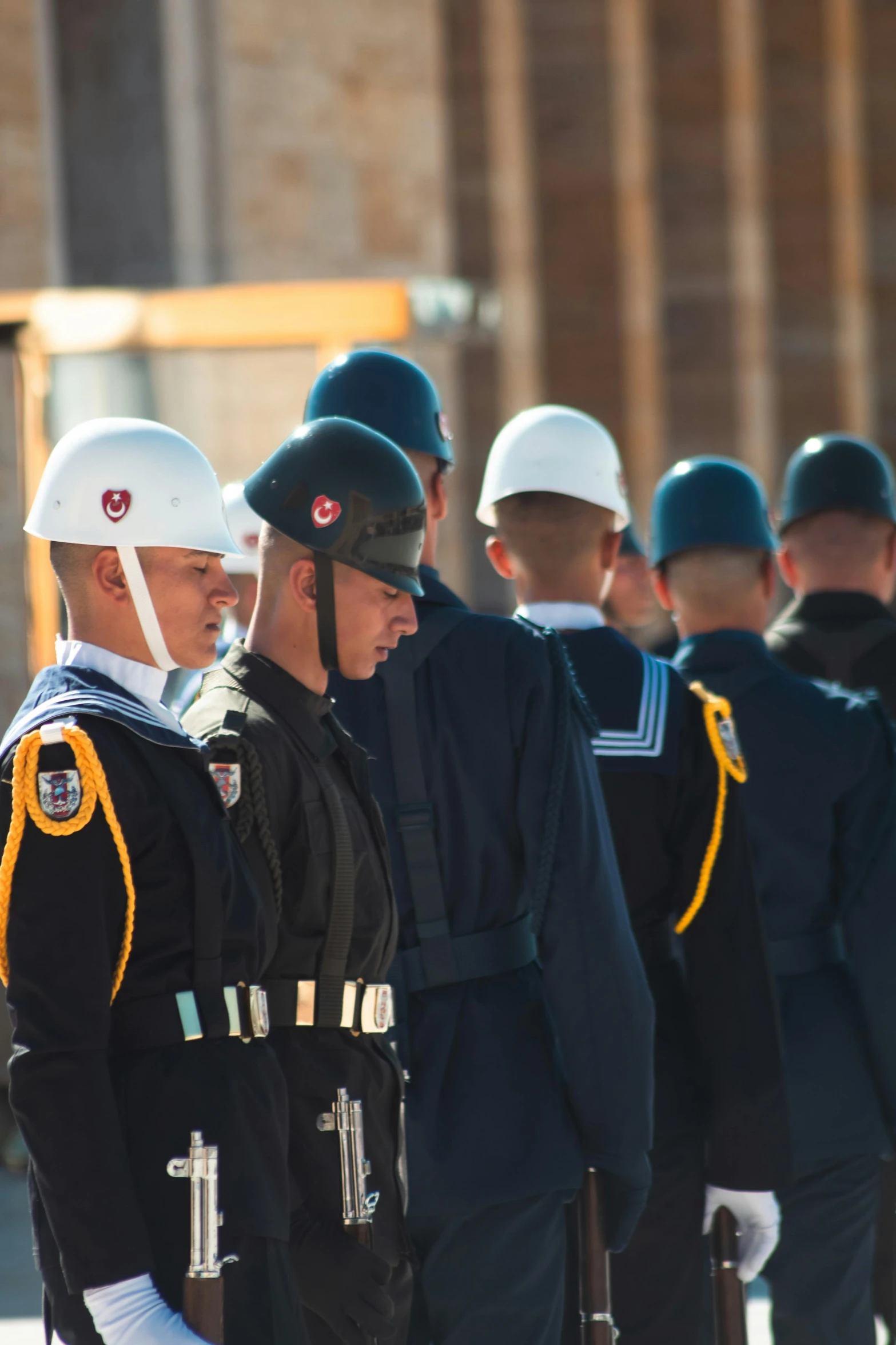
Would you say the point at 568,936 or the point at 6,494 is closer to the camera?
the point at 568,936

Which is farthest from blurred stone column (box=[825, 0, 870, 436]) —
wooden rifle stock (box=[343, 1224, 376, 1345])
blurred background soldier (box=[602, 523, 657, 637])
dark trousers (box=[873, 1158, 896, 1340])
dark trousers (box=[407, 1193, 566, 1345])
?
wooden rifle stock (box=[343, 1224, 376, 1345])

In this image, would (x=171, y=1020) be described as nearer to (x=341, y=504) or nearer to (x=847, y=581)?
(x=341, y=504)

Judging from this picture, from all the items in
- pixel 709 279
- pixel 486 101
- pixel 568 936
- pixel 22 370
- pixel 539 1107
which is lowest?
pixel 539 1107

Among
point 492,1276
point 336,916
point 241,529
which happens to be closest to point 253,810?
point 336,916

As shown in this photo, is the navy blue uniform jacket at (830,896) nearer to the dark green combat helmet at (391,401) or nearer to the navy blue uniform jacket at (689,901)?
the navy blue uniform jacket at (689,901)

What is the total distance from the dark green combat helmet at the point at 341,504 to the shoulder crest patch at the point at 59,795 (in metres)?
0.48

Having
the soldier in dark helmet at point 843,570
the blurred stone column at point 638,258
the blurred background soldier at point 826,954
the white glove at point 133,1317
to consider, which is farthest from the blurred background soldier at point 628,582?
the blurred stone column at point 638,258

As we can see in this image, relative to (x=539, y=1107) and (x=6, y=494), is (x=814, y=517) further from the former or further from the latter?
(x=6, y=494)

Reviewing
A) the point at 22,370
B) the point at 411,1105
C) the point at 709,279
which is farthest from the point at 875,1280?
the point at 709,279

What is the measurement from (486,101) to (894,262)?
3.11m

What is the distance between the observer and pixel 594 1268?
2.65m

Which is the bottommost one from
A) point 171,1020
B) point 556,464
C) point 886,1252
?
point 886,1252

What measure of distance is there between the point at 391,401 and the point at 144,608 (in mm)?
849

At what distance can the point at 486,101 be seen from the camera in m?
11.3
